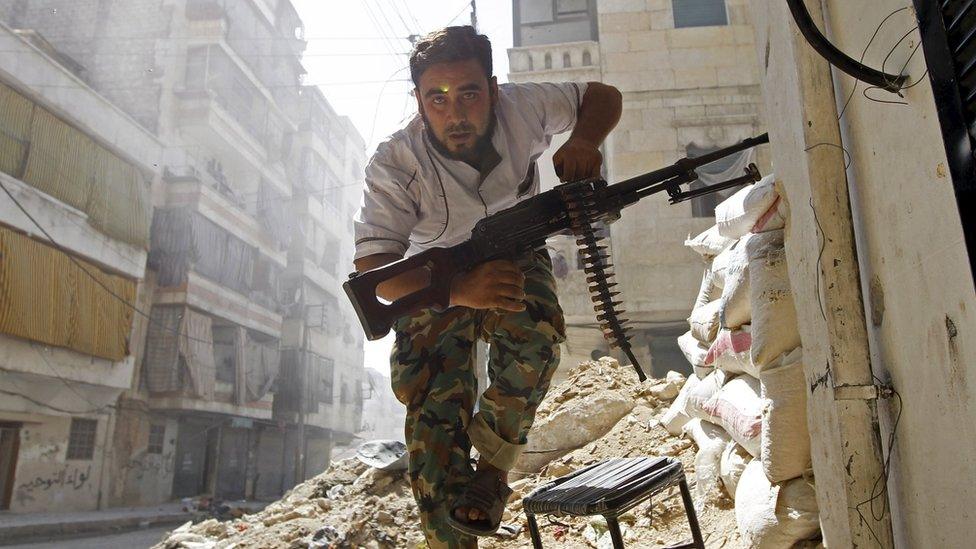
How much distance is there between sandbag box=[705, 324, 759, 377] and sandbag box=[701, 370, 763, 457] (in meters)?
0.07

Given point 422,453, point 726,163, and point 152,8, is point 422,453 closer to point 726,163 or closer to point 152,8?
point 726,163

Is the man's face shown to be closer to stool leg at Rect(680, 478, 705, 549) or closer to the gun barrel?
the gun barrel

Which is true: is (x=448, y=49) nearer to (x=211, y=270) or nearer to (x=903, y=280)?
(x=903, y=280)

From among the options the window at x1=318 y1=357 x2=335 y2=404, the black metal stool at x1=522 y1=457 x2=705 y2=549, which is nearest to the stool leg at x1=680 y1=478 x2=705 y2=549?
the black metal stool at x1=522 y1=457 x2=705 y2=549

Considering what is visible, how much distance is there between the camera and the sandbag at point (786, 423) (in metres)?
2.08

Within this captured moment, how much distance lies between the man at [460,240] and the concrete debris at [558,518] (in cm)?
140

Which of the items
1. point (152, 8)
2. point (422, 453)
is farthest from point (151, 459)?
point (422, 453)

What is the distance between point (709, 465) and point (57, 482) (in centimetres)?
1551

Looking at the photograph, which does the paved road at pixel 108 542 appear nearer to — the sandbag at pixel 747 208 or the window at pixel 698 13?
the sandbag at pixel 747 208

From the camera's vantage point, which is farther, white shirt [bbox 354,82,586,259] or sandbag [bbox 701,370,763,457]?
sandbag [bbox 701,370,763,457]

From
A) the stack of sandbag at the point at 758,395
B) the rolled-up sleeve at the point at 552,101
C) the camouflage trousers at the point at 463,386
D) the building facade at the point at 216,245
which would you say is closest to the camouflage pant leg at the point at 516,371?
the camouflage trousers at the point at 463,386

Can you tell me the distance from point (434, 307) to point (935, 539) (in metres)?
1.19

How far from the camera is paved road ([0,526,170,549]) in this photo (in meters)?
9.25

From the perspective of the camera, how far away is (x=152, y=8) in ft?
66.4
